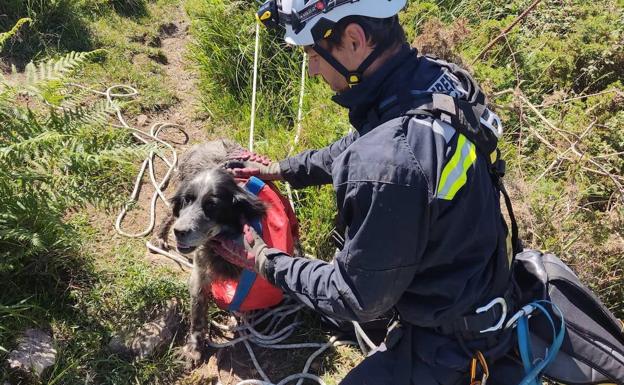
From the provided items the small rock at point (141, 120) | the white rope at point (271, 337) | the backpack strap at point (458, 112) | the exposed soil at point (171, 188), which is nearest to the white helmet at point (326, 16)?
the backpack strap at point (458, 112)

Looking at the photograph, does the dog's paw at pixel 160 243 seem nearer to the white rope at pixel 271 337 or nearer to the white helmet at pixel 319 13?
the white rope at pixel 271 337

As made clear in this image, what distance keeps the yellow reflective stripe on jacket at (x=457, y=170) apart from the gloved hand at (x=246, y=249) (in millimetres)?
1052

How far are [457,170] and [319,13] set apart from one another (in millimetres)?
812

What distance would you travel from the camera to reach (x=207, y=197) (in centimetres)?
304

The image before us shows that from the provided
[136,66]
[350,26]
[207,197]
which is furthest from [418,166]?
[136,66]

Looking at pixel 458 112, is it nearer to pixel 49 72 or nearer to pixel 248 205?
pixel 248 205

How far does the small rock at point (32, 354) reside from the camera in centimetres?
281

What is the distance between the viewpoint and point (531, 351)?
87.9 inches

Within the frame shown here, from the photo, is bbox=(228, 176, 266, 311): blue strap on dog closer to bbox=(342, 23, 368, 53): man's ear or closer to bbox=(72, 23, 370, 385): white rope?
bbox=(72, 23, 370, 385): white rope

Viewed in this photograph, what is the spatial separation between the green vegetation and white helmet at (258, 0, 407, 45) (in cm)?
139

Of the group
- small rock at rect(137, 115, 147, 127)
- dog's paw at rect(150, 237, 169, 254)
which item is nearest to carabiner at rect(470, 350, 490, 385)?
dog's paw at rect(150, 237, 169, 254)

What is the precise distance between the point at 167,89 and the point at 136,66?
1.60 feet

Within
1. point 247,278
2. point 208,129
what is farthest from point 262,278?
point 208,129

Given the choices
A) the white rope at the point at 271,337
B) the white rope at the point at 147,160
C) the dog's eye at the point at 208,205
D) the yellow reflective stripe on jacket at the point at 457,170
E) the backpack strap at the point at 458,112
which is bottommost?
the white rope at the point at 271,337
